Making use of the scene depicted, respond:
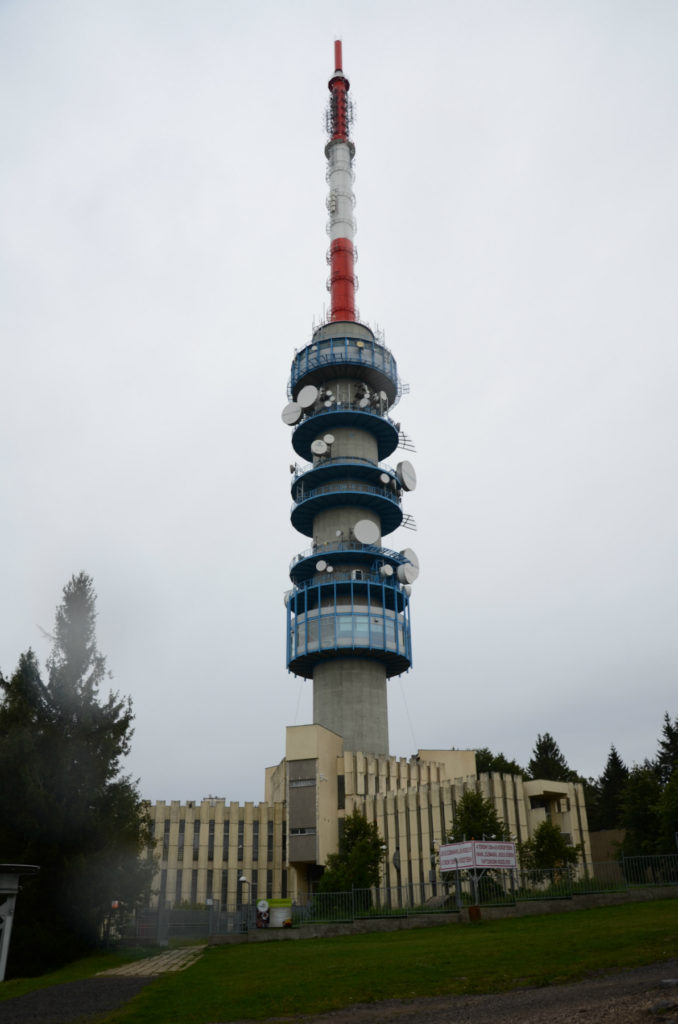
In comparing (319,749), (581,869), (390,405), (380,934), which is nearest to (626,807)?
(319,749)

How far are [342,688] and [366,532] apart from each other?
12846 millimetres

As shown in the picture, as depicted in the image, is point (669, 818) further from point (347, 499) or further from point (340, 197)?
point (340, 197)

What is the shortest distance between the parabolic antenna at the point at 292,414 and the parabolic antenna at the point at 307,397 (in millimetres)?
499

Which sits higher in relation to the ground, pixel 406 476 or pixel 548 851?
pixel 406 476

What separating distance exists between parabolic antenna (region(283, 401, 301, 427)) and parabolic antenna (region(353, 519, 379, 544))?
11867 mm

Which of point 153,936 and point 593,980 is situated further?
point 153,936

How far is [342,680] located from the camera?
67375 millimetres

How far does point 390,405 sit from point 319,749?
116ft

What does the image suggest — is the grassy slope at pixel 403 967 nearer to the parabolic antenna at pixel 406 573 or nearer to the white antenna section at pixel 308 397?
the parabolic antenna at pixel 406 573

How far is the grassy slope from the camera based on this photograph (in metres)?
15.3

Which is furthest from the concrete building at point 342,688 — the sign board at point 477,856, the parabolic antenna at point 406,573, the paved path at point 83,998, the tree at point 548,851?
the paved path at point 83,998

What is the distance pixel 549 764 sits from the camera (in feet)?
313

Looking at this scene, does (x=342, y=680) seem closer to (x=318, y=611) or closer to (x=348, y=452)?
(x=318, y=611)

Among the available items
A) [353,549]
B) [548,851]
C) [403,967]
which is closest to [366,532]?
[353,549]
